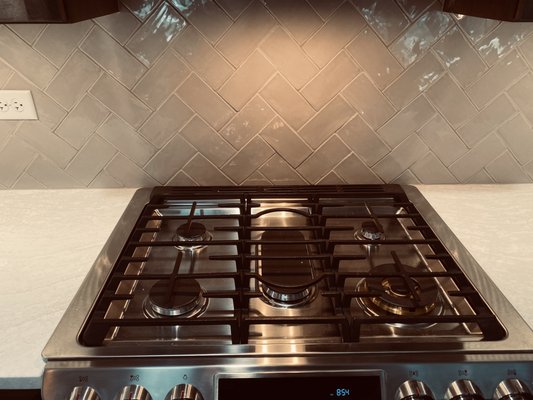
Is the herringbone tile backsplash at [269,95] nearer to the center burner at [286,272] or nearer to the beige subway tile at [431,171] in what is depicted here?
the beige subway tile at [431,171]

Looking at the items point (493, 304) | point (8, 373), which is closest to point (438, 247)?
point (493, 304)

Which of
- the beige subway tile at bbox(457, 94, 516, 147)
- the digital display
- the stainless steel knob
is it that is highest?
the beige subway tile at bbox(457, 94, 516, 147)

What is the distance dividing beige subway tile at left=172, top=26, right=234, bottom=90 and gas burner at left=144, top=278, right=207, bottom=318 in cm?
54

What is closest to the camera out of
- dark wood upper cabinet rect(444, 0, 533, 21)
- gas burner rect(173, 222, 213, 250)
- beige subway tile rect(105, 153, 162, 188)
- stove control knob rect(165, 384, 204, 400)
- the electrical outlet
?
stove control knob rect(165, 384, 204, 400)

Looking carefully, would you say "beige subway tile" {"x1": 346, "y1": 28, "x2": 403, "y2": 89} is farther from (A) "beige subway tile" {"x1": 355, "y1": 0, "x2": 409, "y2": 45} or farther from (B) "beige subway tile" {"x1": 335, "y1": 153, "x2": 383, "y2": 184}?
(B) "beige subway tile" {"x1": 335, "y1": 153, "x2": 383, "y2": 184}

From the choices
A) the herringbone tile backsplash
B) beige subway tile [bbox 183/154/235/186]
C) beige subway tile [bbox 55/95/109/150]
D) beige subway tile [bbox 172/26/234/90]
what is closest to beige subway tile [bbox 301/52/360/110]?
the herringbone tile backsplash

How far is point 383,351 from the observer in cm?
72

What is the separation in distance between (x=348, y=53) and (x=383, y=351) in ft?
2.43

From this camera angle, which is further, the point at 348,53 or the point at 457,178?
the point at 457,178

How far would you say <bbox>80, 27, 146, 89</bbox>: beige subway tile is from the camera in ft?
3.55

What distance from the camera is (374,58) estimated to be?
1122mm

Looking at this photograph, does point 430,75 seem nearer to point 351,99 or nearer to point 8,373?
point 351,99

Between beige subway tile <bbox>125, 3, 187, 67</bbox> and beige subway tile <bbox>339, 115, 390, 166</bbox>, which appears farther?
beige subway tile <bbox>339, 115, 390, 166</bbox>

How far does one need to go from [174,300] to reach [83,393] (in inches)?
8.5
